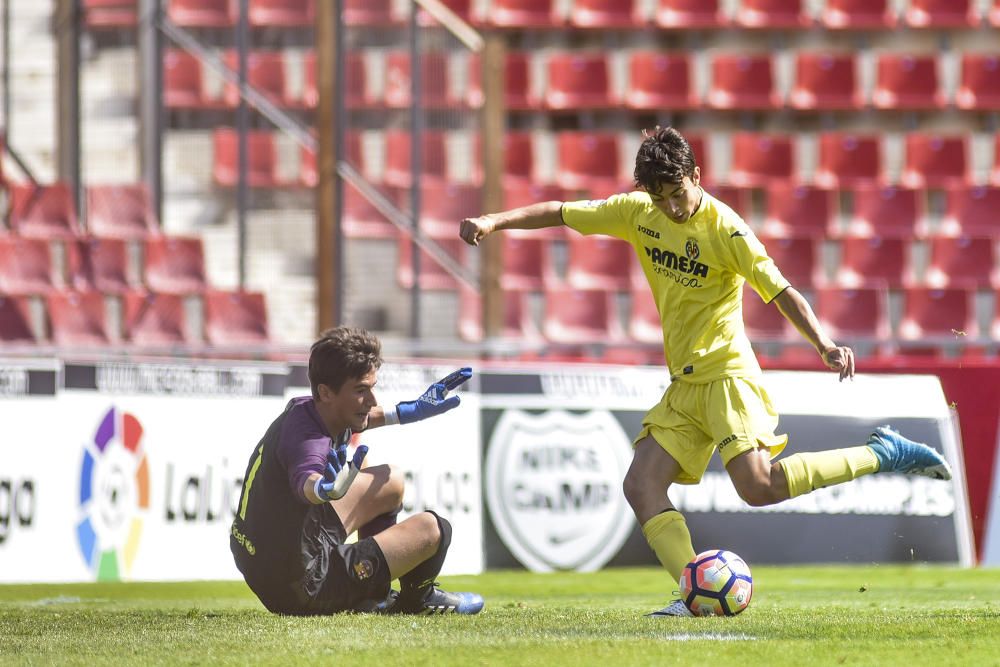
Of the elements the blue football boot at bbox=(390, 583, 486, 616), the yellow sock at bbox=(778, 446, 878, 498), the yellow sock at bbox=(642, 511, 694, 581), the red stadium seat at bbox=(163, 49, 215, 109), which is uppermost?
the red stadium seat at bbox=(163, 49, 215, 109)

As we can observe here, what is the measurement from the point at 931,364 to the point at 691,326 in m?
4.87

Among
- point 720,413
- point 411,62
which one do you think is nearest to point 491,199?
point 411,62

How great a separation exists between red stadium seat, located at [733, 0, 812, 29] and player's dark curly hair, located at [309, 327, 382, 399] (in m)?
12.9

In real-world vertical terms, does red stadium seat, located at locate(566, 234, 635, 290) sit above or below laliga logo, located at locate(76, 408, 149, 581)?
above

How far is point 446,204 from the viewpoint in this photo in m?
11.8

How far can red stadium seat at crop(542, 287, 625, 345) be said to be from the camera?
15.1 meters

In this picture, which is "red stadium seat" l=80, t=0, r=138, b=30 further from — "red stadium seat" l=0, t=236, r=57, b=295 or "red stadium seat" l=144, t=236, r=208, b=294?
"red stadium seat" l=0, t=236, r=57, b=295

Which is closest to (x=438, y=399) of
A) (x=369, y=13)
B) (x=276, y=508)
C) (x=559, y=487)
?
(x=276, y=508)

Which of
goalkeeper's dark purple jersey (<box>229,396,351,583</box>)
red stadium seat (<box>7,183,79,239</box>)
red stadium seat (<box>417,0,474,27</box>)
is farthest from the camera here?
red stadium seat (<box>417,0,474,27</box>)

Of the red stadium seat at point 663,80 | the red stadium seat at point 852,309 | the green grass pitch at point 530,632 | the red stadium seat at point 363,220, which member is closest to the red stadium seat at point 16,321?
the red stadium seat at point 363,220

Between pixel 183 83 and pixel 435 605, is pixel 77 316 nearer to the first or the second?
pixel 183 83

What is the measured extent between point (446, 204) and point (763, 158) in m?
6.78

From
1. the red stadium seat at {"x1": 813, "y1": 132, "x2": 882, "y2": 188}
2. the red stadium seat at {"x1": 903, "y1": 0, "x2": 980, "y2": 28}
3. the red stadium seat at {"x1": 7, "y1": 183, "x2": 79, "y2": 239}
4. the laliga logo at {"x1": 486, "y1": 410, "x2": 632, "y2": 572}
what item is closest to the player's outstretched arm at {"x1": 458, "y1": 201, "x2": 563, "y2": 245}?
the laliga logo at {"x1": 486, "y1": 410, "x2": 632, "y2": 572}

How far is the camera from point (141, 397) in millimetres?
9570
